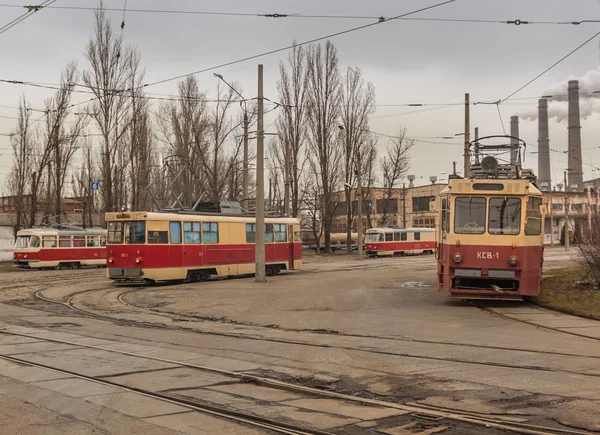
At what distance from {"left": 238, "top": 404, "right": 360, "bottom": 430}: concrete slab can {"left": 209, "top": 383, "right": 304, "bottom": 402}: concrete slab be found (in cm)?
36

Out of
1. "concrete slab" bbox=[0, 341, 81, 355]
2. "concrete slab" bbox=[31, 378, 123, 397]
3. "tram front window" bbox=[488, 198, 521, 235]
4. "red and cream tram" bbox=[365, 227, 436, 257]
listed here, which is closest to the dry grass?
"tram front window" bbox=[488, 198, 521, 235]

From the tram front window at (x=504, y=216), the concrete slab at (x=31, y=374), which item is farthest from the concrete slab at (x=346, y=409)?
the tram front window at (x=504, y=216)

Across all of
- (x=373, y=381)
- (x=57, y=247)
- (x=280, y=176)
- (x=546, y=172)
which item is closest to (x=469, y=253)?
(x=373, y=381)

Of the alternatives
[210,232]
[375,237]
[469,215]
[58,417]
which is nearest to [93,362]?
[58,417]

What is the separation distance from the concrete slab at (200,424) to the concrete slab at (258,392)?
86cm

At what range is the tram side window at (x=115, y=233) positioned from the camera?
84.7ft

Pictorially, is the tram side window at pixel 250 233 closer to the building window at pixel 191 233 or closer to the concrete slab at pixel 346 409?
the building window at pixel 191 233

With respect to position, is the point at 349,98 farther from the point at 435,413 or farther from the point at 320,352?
the point at 435,413

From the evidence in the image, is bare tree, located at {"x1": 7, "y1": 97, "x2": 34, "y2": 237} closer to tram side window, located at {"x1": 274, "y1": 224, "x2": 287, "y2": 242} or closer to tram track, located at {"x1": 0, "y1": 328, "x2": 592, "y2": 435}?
tram side window, located at {"x1": 274, "y1": 224, "x2": 287, "y2": 242}

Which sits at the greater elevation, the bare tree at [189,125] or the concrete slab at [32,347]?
the bare tree at [189,125]

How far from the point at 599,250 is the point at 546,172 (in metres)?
90.7

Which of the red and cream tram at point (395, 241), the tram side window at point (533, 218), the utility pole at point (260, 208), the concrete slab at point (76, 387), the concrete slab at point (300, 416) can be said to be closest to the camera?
the concrete slab at point (300, 416)

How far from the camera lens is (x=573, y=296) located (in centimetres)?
1692

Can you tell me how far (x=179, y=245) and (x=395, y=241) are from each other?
117ft
